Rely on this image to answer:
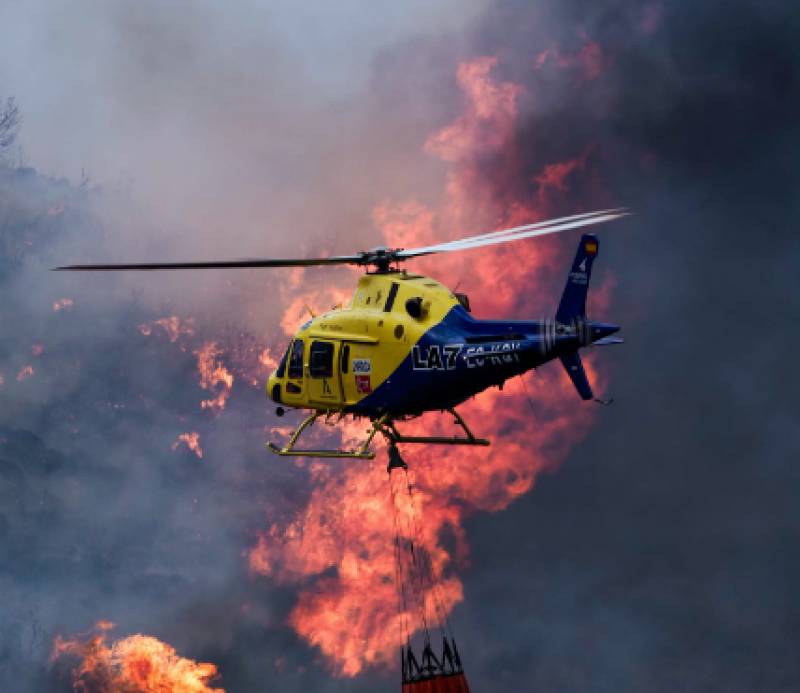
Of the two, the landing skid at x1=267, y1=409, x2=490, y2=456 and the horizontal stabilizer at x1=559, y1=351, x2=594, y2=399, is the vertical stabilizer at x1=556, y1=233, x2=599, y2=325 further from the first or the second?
the landing skid at x1=267, y1=409, x2=490, y2=456

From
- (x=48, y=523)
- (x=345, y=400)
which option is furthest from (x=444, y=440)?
(x=48, y=523)

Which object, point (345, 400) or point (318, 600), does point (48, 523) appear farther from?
point (345, 400)

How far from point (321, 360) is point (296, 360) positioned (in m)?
1.64

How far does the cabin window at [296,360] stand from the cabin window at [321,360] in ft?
2.27

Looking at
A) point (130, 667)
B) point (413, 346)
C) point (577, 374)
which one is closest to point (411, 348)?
point (413, 346)

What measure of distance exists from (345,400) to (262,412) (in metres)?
28.7

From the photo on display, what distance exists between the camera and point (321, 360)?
54875mm

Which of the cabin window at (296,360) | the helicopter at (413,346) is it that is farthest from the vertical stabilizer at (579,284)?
the cabin window at (296,360)

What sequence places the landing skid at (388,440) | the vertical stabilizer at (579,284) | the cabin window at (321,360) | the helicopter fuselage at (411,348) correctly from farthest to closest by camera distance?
the cabin window at (321,360) < the landing skid at (388,440) < the helicopter fuselage at (411,348) < the vertical stabilizer at (579,284)

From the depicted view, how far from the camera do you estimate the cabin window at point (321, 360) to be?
54.5 m

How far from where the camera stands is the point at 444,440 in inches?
2109

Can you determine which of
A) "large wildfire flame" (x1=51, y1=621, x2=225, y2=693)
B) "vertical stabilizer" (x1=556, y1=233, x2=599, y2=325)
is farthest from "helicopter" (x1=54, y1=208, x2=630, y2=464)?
"large wildfire flame" (x1=51, y1=621, x2=225, y2=693)

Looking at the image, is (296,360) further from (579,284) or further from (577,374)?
(579,284)

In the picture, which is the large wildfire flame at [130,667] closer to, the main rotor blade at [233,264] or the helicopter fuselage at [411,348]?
the helicopter fuselage at [411,348]
